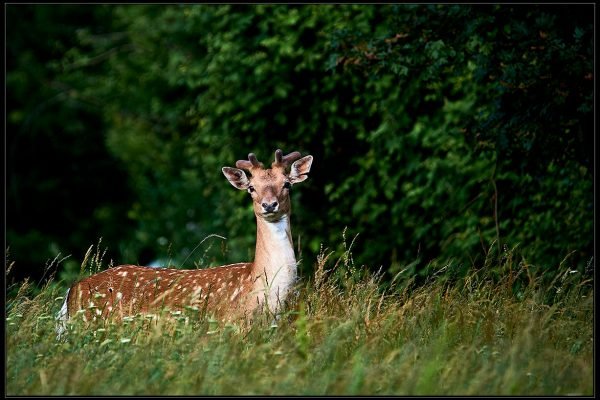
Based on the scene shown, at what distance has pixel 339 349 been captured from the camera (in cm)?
614

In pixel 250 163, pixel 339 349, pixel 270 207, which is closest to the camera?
pixel 339 349

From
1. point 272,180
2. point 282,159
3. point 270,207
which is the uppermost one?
point 282,159

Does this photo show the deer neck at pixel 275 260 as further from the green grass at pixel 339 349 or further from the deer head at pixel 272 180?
the green grass at pixel 339 349

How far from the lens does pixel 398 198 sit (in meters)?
12.1

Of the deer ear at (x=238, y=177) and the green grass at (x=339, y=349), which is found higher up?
the deer ear at (x=238, y=177)

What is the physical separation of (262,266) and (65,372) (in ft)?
7.84

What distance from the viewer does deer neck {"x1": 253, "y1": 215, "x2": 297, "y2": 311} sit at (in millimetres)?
7602

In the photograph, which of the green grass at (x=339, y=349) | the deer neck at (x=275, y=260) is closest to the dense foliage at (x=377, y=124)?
the deer neck at (x=275, y=260)

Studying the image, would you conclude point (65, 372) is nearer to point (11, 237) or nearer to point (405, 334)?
point (405, 334)

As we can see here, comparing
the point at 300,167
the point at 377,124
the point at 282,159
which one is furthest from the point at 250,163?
the point at 377,124

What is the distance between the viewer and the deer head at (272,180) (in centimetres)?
785

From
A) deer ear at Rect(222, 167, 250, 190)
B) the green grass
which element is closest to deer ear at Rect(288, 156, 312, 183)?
deer ear at Rect(222, 167, 250, 190)

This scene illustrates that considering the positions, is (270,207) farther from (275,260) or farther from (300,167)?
(300,167)

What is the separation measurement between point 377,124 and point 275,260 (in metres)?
4.80
